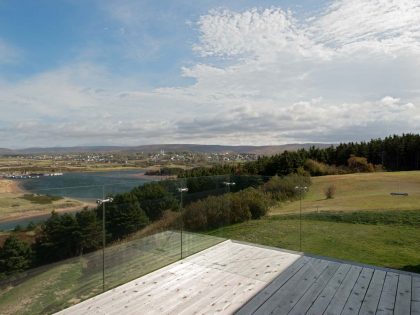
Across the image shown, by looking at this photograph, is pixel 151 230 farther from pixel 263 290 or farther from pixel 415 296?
pixel 415 296

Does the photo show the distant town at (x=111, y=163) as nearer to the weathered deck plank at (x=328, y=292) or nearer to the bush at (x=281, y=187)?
Result: the bush at (x=281, y=187)

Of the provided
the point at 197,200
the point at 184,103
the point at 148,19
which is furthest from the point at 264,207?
the point at 184,103

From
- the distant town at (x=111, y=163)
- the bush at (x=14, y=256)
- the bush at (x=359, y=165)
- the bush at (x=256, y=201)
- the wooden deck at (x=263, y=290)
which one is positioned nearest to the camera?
the bush at (x=14, y=256)

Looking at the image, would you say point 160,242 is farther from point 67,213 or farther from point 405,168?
point 405,168

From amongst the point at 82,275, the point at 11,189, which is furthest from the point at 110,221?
the point at 11,189

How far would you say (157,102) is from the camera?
58.7 feet

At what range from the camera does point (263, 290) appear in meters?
3.42

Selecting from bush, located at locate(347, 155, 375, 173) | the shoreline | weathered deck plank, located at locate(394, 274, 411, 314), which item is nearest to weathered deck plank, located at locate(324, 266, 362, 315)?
weathered deck plank, located at locate(394, 274, 411, 314)

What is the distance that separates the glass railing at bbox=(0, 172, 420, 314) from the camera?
2.94 metres

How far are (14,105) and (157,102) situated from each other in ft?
25.2

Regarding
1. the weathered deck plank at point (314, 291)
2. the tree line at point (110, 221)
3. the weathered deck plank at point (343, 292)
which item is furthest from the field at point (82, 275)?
the weathered deck plank at point (343, 292)

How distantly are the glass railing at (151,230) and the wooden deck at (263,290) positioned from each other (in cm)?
25

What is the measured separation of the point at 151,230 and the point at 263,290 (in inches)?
65.9

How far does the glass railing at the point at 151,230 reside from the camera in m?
2.94
